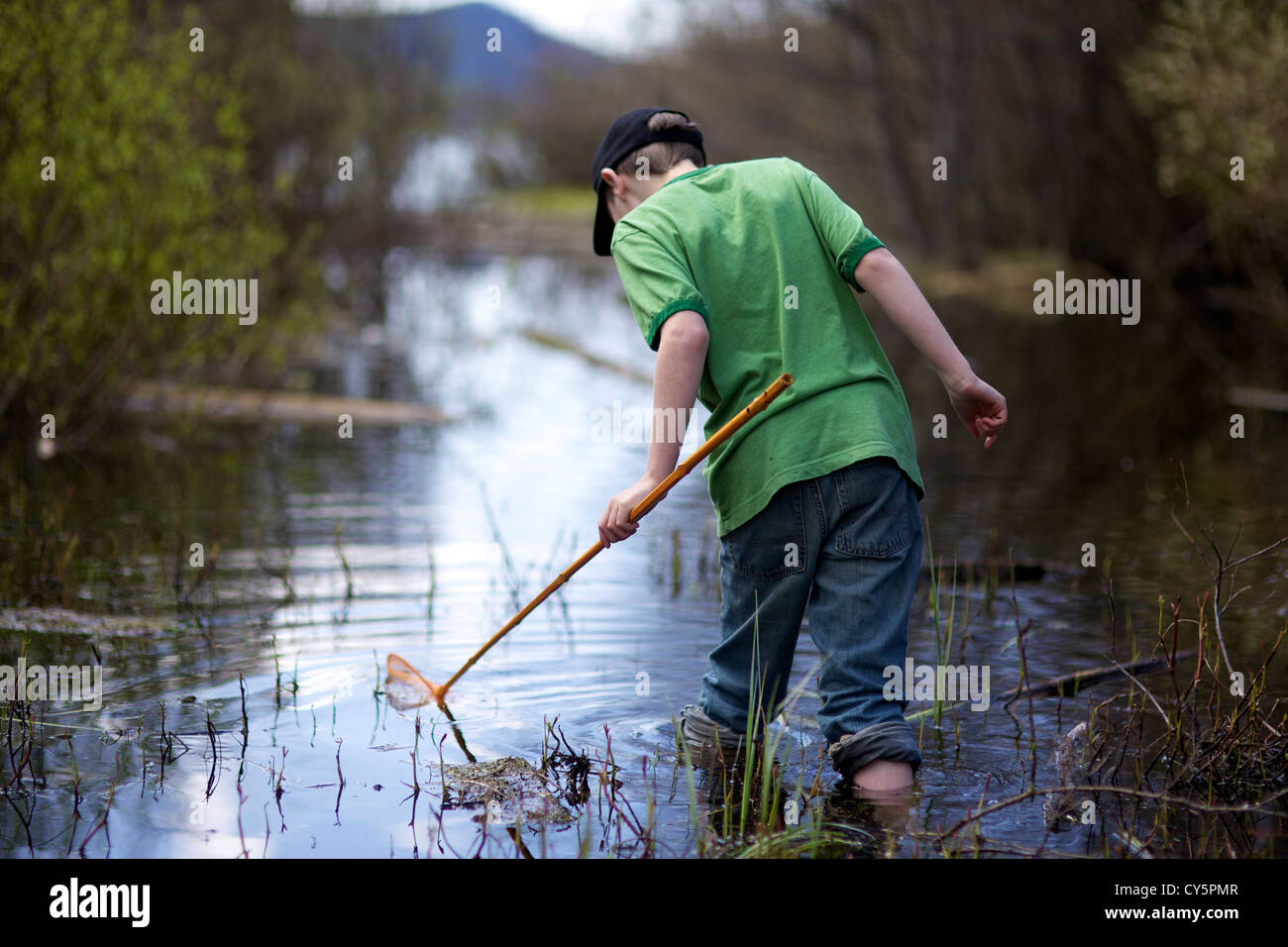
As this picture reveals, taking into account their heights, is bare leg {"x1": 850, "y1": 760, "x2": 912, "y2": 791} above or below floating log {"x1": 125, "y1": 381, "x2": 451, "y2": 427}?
below

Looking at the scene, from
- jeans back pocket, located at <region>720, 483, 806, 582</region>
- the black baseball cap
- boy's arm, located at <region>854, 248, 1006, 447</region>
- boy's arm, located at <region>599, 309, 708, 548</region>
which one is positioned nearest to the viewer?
boy's arm, located at <region>599, 309, 708, 548</region>

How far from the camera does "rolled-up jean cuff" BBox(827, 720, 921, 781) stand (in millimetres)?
3531

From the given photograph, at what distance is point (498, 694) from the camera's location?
458 centimetres

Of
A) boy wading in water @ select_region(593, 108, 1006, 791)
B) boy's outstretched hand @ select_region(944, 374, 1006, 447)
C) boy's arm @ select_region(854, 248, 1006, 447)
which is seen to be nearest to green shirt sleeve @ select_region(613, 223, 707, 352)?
boy wading in water @ select_region(593, 108, 1006, 791)

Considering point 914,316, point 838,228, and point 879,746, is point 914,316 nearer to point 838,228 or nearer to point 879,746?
point 838,228

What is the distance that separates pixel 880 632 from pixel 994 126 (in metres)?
24.0

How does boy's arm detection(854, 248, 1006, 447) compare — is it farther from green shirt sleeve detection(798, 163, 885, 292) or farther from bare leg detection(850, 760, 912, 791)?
bare leg detection(850, 760, 912, 791)

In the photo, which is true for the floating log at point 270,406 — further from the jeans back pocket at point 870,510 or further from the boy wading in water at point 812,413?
the jeans back pocket at point 870,510

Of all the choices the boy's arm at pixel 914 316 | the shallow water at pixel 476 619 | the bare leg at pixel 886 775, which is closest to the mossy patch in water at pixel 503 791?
the shallow water at pixel 476 619

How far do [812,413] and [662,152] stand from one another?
0.78m

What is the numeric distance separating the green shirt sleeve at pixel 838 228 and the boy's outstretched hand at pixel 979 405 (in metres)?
0.35

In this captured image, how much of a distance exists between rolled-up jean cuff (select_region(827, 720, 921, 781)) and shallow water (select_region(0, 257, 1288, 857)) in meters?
0.11

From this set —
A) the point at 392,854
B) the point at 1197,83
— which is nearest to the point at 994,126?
the point at 1197,83
